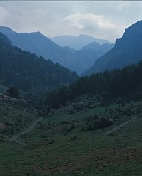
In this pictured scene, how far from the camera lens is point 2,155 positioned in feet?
141

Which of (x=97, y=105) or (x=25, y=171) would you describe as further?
(x=97, y=105)

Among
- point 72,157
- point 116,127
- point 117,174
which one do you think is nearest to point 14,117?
point 116,127

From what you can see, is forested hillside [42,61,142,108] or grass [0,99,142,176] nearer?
grass [0,99,142,176]

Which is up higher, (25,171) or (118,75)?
(118,75)

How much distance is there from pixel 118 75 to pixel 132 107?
144ft

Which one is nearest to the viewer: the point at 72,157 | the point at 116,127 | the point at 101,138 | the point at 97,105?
the point at 72,157

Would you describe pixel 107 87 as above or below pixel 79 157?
above

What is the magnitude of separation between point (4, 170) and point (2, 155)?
26.8 feet

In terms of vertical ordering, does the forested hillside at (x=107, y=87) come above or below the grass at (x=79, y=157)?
above

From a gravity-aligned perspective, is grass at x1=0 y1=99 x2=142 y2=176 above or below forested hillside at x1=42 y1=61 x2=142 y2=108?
below

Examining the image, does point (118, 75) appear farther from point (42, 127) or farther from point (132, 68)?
point (42, 127)

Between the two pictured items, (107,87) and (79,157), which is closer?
(79,157)

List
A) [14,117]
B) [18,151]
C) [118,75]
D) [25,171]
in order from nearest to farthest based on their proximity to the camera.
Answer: [25,171]
[18,151]
[14,117]
[118,75]

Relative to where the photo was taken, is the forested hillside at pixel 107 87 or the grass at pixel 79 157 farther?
the forested hillside at pixel 107 87
